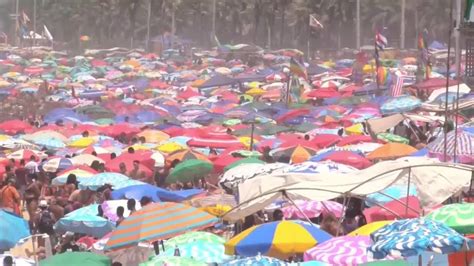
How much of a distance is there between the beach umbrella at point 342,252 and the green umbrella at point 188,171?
9.04 metres

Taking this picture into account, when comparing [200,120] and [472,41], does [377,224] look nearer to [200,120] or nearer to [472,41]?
[472,41]

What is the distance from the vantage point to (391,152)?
17.9 metres

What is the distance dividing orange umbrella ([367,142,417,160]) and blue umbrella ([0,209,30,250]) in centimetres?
741

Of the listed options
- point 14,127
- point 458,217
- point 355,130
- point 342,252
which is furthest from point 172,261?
point 14,127

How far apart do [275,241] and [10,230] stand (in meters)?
3.21

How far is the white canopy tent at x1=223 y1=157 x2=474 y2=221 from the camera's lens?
11438 mm

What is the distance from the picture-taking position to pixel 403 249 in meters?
8.55

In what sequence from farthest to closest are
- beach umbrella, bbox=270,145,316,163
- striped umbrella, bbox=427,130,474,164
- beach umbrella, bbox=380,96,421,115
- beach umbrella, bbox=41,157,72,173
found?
beach umbrella, bbox=380,96,421,115 → beach umbrella, bbox=41,157,72,173 → beach umbrella, bbox=270,145,316,163 → striped umbrella, bbox=427,130,474,164

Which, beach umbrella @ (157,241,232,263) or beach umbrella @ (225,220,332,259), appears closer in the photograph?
beach umbrella @ (225,220,332,259)

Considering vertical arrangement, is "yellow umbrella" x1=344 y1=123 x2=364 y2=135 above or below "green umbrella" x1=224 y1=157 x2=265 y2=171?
below

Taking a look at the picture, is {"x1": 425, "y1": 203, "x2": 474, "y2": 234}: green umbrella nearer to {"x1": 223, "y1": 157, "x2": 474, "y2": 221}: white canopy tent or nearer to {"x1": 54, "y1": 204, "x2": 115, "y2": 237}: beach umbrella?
{"x1": 223, "y1": 157, "x2": 474, "y2": 221}: white canopy tent

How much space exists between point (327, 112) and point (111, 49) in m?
44.1

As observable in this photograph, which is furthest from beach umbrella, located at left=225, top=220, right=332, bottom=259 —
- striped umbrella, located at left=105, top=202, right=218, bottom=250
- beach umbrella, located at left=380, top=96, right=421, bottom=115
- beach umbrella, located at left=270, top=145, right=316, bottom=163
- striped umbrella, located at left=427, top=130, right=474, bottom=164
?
beach umbrella, located at left=380, top=96, right=421, bottom=115

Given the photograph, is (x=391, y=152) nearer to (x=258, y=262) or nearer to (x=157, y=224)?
(x=157, y=224)
